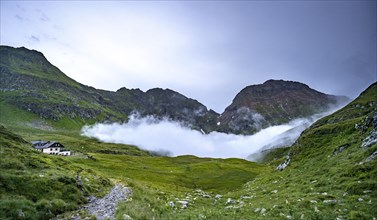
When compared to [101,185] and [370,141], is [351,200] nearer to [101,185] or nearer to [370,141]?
[370,141]

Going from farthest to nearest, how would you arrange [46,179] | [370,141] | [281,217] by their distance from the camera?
[370,141] < [46,179] < [281,217]

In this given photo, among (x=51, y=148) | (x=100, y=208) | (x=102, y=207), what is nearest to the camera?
(x=100, y=208)

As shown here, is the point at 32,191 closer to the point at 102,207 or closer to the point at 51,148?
the point at 102,207

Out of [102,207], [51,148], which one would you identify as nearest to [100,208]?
[102,207]

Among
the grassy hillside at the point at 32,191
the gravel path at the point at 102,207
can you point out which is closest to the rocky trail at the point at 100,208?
the gravel path at the point at 102,207

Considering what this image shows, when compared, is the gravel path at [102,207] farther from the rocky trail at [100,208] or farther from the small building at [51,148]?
the small building at [51,148]

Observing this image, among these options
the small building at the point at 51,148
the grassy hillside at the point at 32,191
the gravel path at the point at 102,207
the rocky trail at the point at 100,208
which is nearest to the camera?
the grassy hillside at the point at 32,191

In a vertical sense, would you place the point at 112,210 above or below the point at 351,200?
below

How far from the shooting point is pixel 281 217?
23688mm

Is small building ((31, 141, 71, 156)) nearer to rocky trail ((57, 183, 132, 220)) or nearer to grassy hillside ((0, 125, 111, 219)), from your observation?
grassy hillside ((0, 125, 111, 219))

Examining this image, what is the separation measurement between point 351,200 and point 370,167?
7709mm

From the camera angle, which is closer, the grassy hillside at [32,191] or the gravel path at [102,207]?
the grassy hillside at [32,191]

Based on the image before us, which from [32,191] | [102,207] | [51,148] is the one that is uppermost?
[32,191]

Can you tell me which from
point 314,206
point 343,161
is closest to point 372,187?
point 314,206
